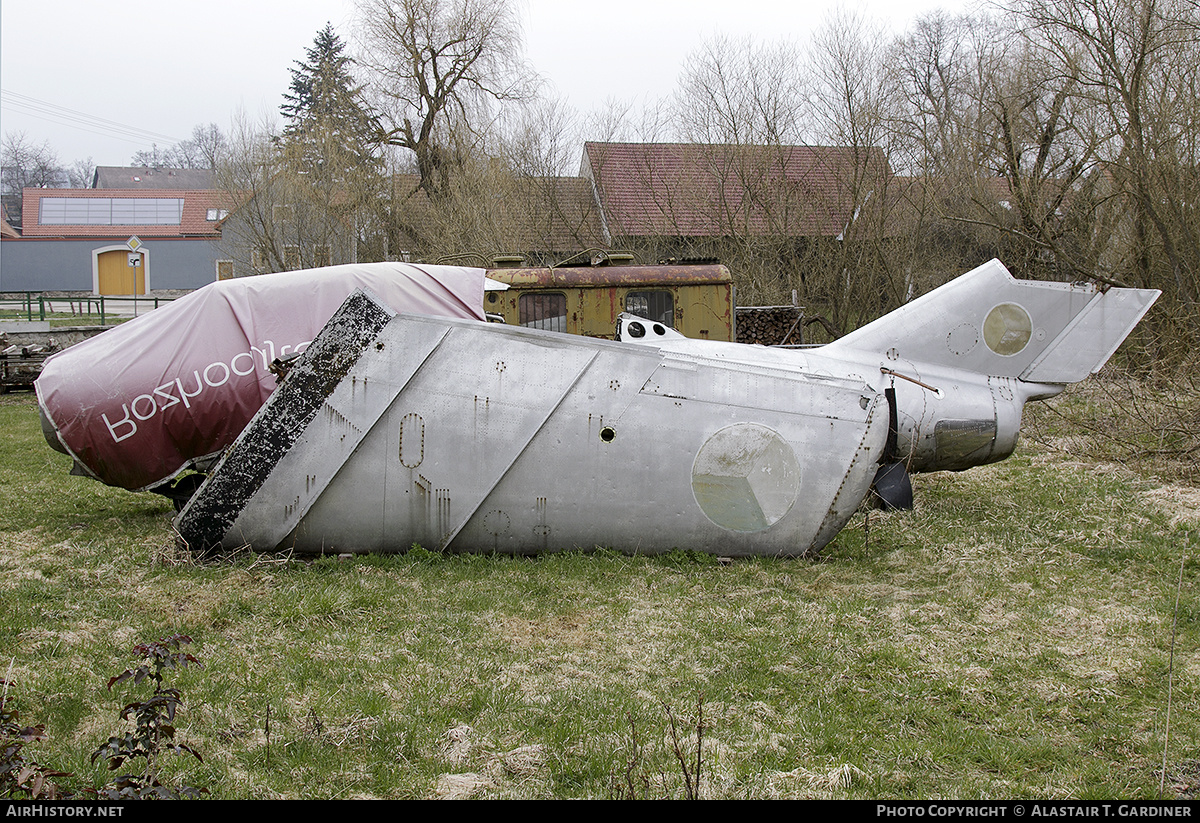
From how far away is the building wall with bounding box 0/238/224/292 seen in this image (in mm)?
45500

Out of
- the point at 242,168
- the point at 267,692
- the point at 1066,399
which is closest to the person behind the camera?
the point at 267,692

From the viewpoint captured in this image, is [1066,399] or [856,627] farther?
[1066,399]

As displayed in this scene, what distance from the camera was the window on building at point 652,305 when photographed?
37.7 ft

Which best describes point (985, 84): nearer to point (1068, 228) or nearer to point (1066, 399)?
point (1068, 228)

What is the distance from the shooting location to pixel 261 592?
5.64 metres

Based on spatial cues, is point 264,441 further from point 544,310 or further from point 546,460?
point 544,310

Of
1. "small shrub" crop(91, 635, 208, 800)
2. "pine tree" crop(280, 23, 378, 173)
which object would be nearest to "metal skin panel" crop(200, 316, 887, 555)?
"small shrub" crop(91, 635, 208, 800)

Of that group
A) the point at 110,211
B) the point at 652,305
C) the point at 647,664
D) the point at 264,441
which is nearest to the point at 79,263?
the point at 110,211

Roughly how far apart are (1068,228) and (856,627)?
15.8 metres

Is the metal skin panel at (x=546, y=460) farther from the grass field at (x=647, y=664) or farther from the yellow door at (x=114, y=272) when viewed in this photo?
the yellow door at (x=114, y=272)

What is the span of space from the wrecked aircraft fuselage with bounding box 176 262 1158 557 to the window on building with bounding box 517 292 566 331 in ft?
15.7

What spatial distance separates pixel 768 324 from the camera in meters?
14.4
